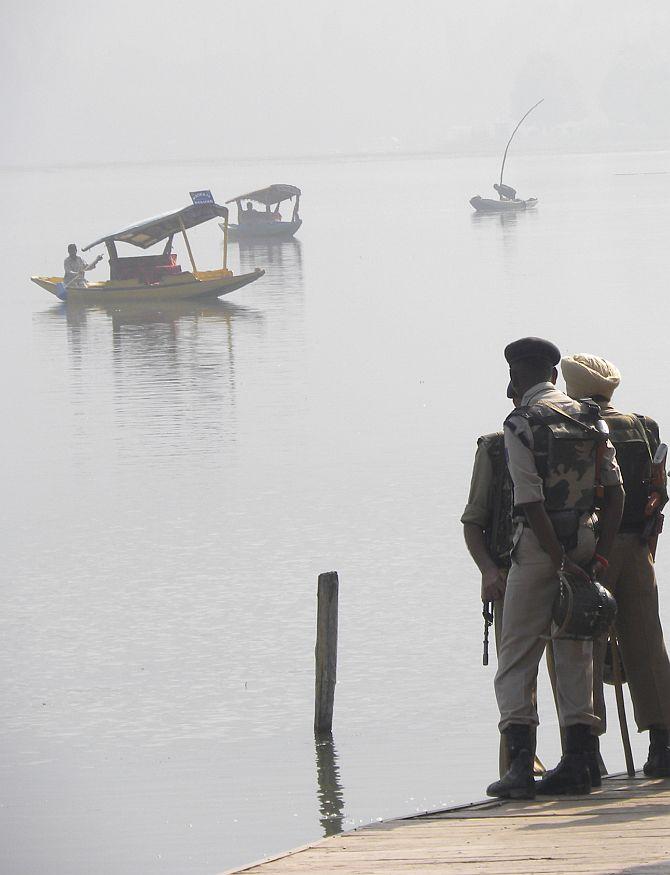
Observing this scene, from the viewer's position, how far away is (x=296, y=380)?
2786cm

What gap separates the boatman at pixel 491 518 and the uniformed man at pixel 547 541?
6.0 inches

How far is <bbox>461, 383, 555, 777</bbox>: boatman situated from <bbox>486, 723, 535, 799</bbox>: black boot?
0.11 meters

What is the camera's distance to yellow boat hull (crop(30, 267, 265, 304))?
38500 millimetres

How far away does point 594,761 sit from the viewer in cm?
620

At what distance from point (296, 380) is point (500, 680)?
2179 cm

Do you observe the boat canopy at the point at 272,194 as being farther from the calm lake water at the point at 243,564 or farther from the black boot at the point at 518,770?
the black boot at the point at 518,770

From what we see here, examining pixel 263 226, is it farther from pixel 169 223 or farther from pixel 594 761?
pixel 594 761

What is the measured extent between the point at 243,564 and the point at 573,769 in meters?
8.77

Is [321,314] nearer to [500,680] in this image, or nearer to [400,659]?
[400,659]

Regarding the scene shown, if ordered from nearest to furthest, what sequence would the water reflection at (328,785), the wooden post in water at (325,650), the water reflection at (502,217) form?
the water reflection at (328,785), the wooden post in water at (325,650), the water reflection at (502,217)

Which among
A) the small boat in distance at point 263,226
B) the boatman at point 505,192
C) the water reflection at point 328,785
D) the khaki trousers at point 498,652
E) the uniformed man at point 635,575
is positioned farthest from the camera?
the boatman at point 505,192

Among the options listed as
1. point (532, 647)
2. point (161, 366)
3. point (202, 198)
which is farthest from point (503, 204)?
point (532, 647)

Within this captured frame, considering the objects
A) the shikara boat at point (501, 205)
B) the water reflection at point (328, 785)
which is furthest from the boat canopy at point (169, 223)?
the shikara boat at point (501, 205)

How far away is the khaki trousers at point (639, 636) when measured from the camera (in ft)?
21.0
